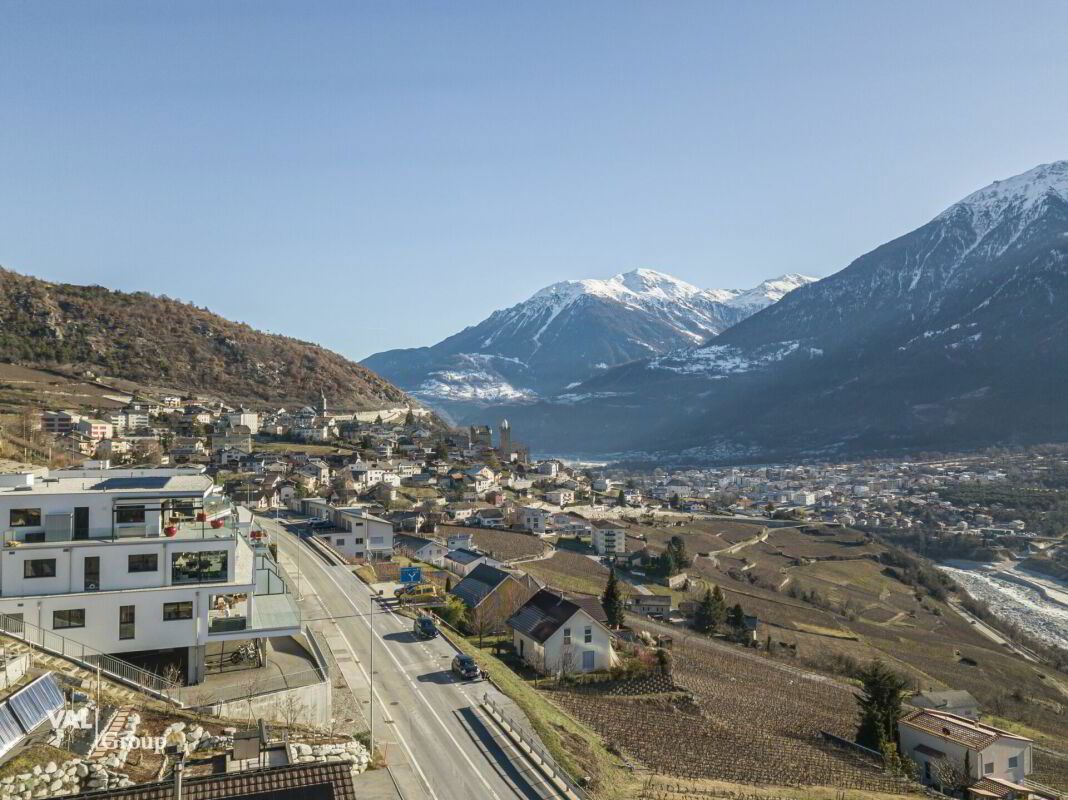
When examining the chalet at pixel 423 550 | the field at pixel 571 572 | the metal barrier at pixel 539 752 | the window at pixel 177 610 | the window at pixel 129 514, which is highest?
the window at pixel 129 514

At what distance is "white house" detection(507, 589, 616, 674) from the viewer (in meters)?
29.7

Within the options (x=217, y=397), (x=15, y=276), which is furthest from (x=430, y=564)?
(x=15, y=276)

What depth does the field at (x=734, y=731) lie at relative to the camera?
76.1 ft

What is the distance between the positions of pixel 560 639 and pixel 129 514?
15663 millimetres

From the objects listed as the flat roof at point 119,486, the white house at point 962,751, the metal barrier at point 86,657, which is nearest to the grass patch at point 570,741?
the metal barrier at point 86,657

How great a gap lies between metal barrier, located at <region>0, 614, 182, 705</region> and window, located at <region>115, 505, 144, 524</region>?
3009 millimetres

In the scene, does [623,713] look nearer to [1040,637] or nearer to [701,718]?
[701,718]

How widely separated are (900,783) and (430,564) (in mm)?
31416

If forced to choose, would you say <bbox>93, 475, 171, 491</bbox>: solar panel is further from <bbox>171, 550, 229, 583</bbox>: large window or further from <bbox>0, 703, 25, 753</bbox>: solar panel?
<bbox>0, 703, 25, 753</bbox>: solar panel

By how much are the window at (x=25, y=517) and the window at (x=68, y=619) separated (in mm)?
2438

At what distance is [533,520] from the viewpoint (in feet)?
282

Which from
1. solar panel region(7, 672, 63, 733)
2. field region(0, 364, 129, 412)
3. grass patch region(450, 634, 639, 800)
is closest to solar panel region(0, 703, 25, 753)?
solar panel region(7, 672, 63, 733)

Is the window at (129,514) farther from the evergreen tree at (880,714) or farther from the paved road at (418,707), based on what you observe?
the evergreen tree at (880,714)

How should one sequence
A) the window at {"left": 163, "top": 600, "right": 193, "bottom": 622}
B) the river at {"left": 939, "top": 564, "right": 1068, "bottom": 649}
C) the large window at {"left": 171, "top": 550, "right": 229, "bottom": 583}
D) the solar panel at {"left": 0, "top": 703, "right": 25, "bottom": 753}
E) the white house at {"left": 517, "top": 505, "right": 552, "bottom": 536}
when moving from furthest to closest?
the white house at {"left": 517, "top": 505, "right": 552, "bottom": 536} < the river at {"left": 939, "top": 564, "right": 1068, "bottom": 649} < the large window at {"left": 171, "top": 550, "right": 229, "bottom": 583} < the window at {"left": 163, "top": 600, "right": 193, "bottom": 622} < the solar panel at {"left": 0, "top": 703, "right": 25, "bottom": 753}
